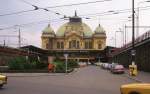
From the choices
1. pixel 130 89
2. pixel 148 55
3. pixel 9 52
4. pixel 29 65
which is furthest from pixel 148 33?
pixel 130 89

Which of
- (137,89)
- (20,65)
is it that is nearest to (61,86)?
(137,89)

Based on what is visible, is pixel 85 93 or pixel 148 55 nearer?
pixel 85 93

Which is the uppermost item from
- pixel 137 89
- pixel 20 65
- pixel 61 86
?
pixel 137 89

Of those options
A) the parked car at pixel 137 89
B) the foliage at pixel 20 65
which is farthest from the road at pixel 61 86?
the foliage at pixel 20 65

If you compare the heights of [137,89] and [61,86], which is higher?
[137,89]

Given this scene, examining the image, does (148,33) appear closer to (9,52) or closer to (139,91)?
(9,52)

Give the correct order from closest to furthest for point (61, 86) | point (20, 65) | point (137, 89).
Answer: point (137, 89), point (61, 86), point (20, 65)

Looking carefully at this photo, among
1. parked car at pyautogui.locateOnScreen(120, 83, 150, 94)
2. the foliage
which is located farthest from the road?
the foliage

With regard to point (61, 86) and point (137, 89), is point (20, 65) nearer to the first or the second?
point (61, 86)

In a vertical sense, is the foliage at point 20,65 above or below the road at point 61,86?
above

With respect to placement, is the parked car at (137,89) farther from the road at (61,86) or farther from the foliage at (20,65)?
the foliage at (20,65)

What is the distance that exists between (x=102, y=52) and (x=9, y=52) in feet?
356

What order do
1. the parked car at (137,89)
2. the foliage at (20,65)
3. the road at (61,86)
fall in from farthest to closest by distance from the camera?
1. the foliage at (20,65)
2. the road at (61,86)
3. the parked car at (137,89)

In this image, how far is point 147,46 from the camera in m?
68.1
